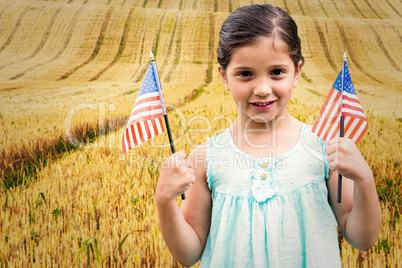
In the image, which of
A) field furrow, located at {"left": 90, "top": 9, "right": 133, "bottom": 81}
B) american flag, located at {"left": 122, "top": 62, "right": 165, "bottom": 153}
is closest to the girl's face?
american flag, located at {"left": 122, "top": 62, "right": 165, "bottom": 153}

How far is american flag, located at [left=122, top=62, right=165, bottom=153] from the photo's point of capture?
1.92 meters

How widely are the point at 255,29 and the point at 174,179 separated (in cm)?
74

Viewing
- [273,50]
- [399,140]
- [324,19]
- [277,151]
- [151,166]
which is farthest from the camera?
[324,19]

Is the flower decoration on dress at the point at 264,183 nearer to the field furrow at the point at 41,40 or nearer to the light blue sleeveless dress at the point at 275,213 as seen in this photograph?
the light blue sleeveless dress at the point at 275,213

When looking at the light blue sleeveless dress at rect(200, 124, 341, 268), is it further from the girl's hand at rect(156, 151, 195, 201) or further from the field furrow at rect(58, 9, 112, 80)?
the field furrow at rect(58, 9, 112, 80)

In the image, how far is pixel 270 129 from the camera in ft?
5.73

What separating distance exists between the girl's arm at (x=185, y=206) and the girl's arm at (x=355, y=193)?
1.97ft

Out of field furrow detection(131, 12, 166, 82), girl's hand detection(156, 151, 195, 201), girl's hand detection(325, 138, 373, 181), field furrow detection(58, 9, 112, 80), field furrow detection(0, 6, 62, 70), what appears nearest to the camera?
girl's hand detection(325, 138, 373, 181)

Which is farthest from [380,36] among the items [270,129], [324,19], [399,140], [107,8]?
[270,129]

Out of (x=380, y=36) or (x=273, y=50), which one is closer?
(x=273, y=50)

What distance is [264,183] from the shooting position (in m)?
1.67

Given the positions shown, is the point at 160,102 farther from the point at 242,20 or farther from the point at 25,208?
the point at 25,208

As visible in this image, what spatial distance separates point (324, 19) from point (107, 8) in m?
22.0

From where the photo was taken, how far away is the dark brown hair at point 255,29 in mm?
1614
